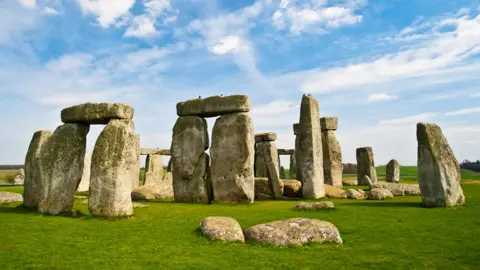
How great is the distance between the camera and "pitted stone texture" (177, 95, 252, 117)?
16797mm

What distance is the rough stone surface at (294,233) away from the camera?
7965 millimetres

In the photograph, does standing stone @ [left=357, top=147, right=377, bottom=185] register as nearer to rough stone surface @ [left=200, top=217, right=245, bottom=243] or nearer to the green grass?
the green grass

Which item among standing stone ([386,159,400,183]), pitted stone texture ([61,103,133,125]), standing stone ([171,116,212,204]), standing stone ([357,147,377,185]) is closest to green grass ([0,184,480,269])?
pitted stone texture ([61,103,133,125])

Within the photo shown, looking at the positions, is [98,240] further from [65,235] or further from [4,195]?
[4,195]

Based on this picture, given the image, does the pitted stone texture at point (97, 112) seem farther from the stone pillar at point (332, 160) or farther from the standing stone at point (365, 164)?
the standing stone at point (365, 164)

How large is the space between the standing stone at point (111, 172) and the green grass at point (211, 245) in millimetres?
483

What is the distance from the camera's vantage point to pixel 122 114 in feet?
37.9

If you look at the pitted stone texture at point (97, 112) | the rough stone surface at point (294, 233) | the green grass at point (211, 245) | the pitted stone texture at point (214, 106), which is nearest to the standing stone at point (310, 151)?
the pitted stone texture at point (214, 106)

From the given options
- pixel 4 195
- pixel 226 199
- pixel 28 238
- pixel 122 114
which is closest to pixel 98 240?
pixel 28 238

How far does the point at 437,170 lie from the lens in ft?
44.4

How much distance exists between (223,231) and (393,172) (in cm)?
2385

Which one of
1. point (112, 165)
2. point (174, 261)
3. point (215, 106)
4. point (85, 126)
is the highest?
point (215, 106)

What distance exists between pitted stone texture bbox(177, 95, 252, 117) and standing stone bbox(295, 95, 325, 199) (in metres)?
3.24

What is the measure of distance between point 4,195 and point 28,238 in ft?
28.0
